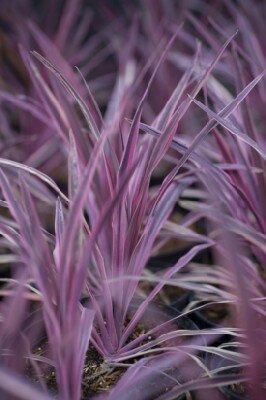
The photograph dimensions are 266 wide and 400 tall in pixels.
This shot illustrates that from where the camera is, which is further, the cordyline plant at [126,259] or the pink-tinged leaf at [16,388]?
the cordyline plant at [126,259]

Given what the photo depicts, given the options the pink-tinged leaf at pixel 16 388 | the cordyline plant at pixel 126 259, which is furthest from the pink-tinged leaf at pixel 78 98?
the pink-tinged leaf at pixel 16 388

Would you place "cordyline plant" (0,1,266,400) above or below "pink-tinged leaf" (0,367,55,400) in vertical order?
above

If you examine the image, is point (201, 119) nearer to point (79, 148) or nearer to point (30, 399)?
point (79, 148)

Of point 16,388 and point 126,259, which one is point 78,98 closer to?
point 126,259

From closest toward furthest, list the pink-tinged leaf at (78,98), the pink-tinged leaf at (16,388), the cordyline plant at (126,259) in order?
1. the pink-tinged leaf at (16,388)
2. the cordyline plant at (126,259)
3. the pink-tinged leaf at (78,98)

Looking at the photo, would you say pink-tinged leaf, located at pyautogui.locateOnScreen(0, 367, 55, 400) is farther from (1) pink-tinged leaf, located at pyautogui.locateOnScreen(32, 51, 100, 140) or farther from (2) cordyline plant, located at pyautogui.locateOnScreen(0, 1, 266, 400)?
(1) pink-tinged leaf, located at pyautogui.locateOnScreen(32, 51, 100, 140)

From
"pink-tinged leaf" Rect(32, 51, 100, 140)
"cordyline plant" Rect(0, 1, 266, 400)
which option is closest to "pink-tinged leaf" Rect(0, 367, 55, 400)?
"cordyline plant" Rect(0, 1, 266, 400)

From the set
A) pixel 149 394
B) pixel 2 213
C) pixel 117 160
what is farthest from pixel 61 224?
pixel 2 213

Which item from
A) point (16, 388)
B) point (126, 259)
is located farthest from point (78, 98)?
point (16, 388)

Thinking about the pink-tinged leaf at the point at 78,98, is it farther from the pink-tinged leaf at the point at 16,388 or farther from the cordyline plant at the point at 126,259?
the pink-tinged leaf at the point at 16,388

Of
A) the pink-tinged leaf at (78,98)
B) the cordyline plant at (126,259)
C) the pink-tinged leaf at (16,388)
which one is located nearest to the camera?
the pink-tinged leaf at (16,388)
